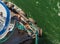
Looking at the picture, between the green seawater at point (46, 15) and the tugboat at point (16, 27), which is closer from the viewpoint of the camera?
the tugboat at point (16, 27)

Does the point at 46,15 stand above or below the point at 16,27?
above

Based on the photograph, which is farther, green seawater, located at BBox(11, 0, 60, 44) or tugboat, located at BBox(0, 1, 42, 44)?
green seawater, located at BBox(11, 0, 60, 44)

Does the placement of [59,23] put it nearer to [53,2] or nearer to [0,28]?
[53,2]

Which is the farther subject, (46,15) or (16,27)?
(46,15)

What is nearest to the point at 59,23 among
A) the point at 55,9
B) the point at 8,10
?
the point at 55,9
